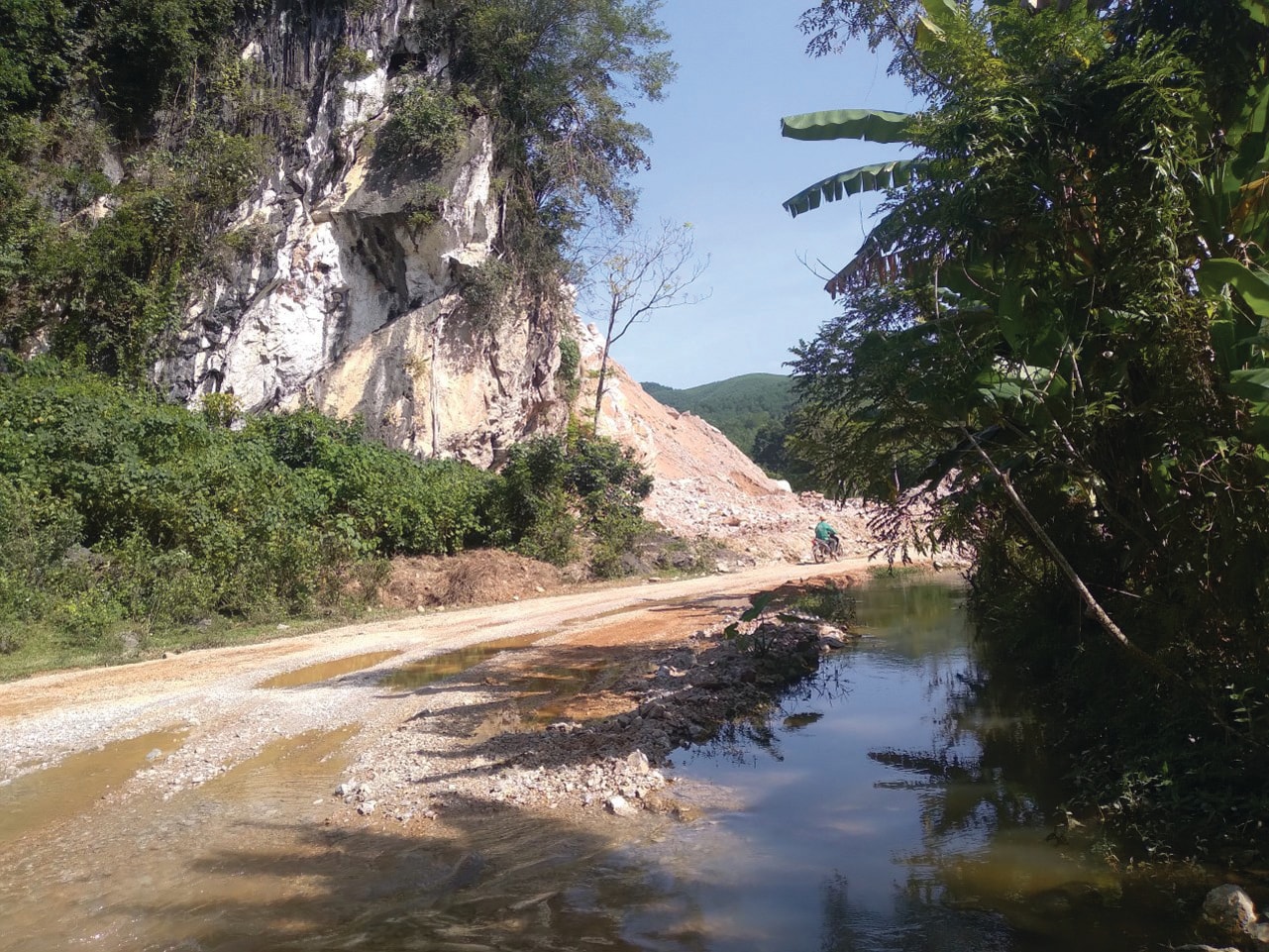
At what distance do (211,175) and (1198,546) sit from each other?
23034 mm

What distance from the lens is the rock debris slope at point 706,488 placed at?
29547 millimetres

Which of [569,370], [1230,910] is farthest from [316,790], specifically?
[569,370]

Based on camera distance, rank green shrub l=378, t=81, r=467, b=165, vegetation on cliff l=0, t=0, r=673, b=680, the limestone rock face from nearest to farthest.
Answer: vegetation on cliff l=0, t=0, r=673, b=680
the limestone rock face
green shrub l=378, t=81, r=467, b=165

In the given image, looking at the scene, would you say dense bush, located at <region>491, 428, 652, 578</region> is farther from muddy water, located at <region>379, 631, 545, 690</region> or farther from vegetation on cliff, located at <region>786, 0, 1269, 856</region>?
vegetation on cliff, located at <region>786, 0, 1269, 856</region>

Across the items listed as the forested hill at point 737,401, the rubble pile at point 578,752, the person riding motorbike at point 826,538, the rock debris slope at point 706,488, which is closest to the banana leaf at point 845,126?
the rubble pile at point 578,752

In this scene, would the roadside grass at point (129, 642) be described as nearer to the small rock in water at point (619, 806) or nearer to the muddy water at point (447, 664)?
the muddy water at point (447, 664)

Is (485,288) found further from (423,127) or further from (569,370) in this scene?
(569,370)

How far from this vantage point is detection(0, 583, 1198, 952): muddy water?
4426mm

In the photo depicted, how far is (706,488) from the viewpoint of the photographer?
38.9 meters

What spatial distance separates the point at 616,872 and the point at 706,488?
34.0 m

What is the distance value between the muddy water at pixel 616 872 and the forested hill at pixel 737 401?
6837cm

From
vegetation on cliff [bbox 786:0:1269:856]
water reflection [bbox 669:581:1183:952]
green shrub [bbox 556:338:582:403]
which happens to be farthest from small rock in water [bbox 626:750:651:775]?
green shrub [bbox 556:338:582:403]

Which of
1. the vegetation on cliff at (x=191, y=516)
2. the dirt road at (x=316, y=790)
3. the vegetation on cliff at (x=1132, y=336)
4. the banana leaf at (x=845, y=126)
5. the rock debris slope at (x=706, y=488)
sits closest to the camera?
the dirt road at (x=316, y=790)

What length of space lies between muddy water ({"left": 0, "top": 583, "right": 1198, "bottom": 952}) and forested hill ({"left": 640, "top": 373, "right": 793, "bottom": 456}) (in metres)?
68.4
